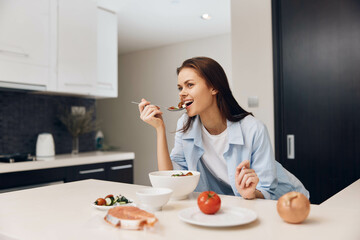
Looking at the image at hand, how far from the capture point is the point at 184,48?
550cm

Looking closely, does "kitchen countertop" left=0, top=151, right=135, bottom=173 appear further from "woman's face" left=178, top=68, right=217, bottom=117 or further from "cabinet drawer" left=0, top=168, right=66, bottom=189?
"woman's face" left=178, top=68, right=217, bottom=117

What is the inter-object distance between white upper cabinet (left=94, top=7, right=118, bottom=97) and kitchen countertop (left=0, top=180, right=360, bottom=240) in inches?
101

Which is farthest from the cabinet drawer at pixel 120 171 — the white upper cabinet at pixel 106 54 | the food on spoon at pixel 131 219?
the food on spoon at pixel 131 219

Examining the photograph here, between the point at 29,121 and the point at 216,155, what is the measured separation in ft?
7.88

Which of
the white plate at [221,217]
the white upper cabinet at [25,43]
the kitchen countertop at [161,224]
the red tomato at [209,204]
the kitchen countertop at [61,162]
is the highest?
the white upper cabinet at [25,43]

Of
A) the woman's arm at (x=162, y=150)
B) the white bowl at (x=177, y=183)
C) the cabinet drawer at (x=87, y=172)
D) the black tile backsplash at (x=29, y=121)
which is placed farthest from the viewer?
the black tile backsplash at (x=29, y=121)

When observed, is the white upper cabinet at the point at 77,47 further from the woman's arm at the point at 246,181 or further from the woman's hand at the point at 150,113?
the woman's arm at the point at 246,181

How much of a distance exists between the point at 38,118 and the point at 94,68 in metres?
0.78

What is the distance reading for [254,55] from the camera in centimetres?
284

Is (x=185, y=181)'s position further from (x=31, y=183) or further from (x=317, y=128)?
(x=31, y=183)

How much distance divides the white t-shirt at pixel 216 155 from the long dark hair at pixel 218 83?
0.11m

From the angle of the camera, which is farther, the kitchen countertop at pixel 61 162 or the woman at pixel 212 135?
the kitchen countertop at pixel 61 162

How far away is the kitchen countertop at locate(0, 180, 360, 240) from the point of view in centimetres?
80

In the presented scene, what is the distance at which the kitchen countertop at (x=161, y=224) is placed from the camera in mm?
799
